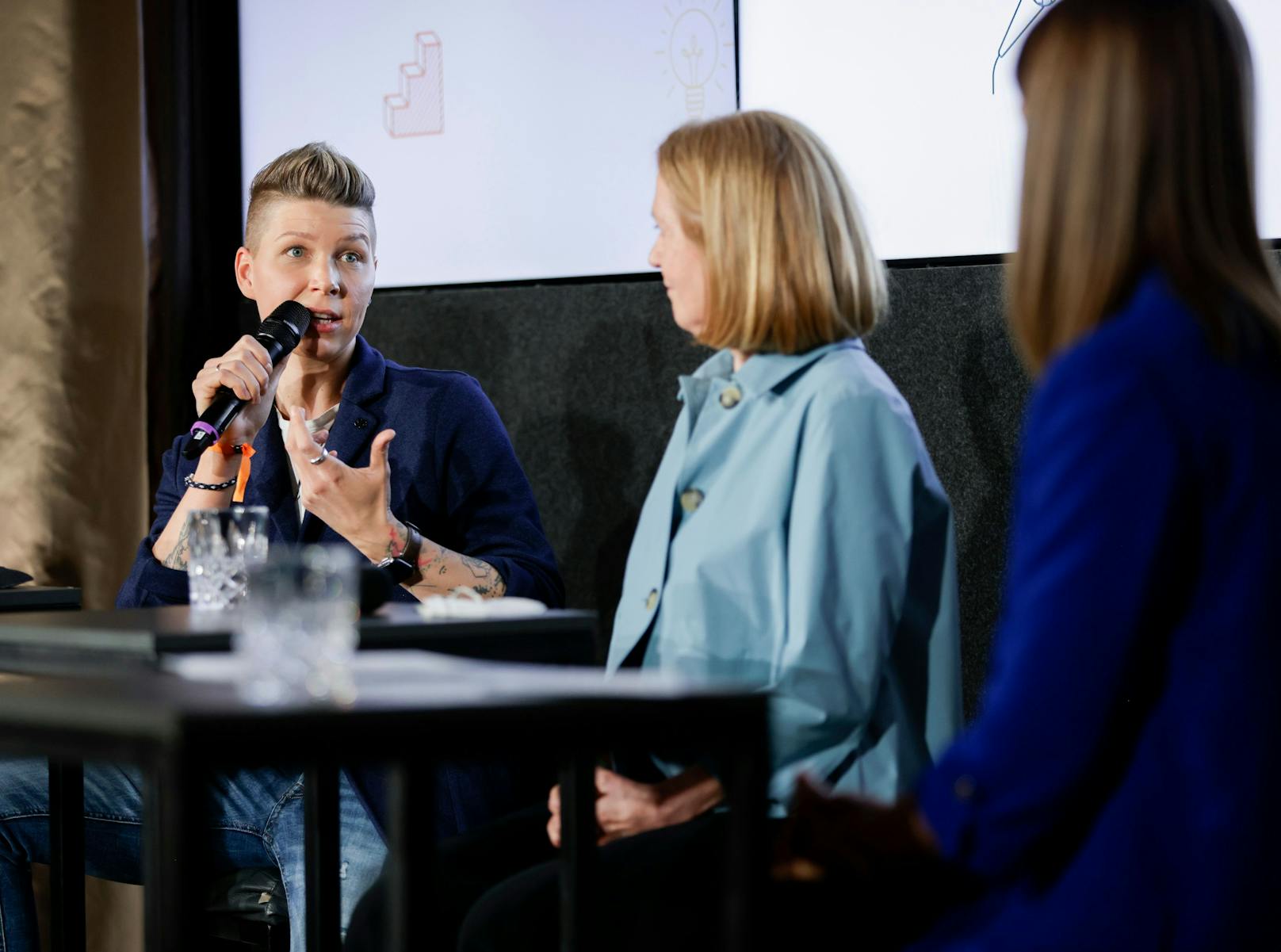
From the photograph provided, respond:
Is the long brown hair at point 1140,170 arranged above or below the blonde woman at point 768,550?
above

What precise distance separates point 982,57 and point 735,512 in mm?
1002

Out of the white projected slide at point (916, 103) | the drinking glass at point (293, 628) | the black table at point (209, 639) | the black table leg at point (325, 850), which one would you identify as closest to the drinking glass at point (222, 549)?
the black table at point (209, 639)

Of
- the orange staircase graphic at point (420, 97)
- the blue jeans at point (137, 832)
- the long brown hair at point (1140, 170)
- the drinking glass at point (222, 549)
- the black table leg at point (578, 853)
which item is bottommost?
the blue jeans at point (137, 832)

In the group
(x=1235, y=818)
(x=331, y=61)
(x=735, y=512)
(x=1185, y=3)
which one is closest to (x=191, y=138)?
(x=331, y=61)

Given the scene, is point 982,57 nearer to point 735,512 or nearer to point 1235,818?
point 735,512

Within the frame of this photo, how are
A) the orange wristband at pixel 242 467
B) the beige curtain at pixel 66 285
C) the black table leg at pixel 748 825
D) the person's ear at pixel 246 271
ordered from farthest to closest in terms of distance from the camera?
the beige curtain at pixel 66 285 < the person's ear at pixel 246 271 < the orange wristband at pixel 242 467 < the black table leg at pixel 748 825

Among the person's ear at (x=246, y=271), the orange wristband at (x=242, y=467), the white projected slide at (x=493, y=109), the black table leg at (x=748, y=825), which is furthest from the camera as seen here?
the white projected slide at (x=493, y=109)

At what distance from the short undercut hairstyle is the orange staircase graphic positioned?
383mm

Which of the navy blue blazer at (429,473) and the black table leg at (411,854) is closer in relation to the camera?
the black table leg at (411,854)

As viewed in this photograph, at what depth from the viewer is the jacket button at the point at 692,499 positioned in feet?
5.02

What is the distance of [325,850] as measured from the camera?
1.62 meters

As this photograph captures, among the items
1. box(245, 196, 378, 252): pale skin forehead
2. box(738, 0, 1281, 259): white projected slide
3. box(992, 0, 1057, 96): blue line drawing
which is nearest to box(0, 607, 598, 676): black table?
box(245, 196, 378, 252): pale skin forehead

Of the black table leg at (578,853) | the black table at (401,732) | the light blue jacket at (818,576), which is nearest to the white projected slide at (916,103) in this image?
the light blue jacket at (818,576)

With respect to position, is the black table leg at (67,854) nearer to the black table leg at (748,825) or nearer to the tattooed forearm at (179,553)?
the tattooed forearm at (179,553)
